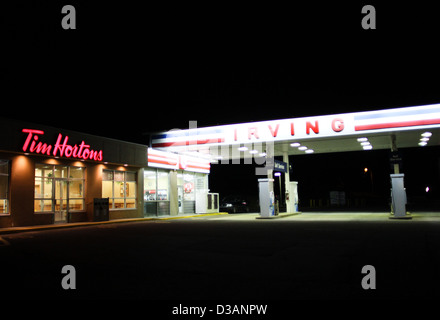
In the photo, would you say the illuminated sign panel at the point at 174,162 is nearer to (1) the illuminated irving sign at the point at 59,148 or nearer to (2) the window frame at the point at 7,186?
(1) the illuminated irving sign at the point at 59,148

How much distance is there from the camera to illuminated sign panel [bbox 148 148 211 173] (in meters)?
28.1

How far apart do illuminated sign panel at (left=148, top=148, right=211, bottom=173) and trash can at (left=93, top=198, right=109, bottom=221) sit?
5.17 m

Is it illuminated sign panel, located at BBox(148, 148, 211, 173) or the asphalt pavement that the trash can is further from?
the asphalt pavement

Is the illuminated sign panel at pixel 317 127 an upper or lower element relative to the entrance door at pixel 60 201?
upper

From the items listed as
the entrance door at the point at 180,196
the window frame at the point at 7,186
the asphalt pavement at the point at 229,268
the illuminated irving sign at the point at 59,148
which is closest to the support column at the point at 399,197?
the asphalt pavement at the point at 229,268

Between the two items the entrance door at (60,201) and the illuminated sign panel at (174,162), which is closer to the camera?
the entrance door at (60,201)

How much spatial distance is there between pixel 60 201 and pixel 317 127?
15.0 m

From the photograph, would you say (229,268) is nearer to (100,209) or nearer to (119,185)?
(100,209)

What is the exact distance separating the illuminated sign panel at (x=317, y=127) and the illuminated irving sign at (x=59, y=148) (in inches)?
240

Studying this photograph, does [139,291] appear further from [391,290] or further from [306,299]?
[391,290]

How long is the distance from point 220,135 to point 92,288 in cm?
1747

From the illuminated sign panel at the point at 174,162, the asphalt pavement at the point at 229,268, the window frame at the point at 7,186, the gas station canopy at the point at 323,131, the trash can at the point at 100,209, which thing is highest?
the gas station canopy at the point at 323,131

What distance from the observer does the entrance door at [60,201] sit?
848 inches

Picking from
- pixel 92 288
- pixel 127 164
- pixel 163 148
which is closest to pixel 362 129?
pixel 163 148
